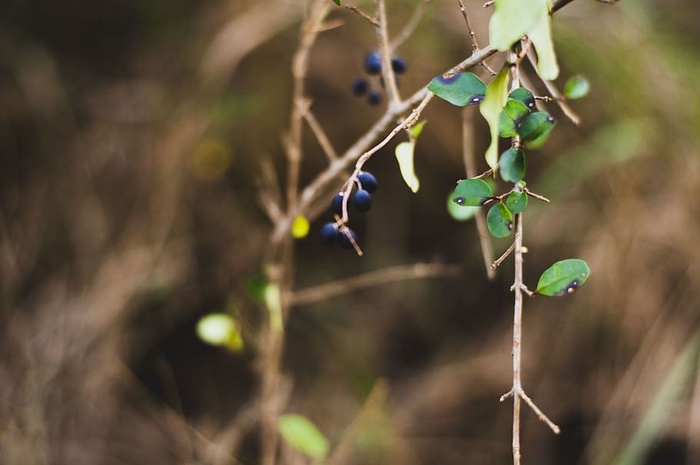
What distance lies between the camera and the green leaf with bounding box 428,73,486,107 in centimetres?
49

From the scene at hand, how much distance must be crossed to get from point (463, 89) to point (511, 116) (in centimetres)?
4

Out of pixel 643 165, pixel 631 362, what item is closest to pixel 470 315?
pixel 631 362

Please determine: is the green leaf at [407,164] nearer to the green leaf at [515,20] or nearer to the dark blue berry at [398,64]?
the green leaf at [515,20]

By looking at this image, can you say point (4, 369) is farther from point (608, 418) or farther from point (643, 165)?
point (643, 165)

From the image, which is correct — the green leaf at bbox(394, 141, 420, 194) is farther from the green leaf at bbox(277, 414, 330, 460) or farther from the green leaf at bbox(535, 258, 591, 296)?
the green leaf at bbox(277, 414, 330, 460)

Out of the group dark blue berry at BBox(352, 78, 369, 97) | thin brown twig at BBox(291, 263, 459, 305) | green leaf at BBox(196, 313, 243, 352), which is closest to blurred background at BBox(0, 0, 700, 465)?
thin brown twig at BBox(291, 263, 459, 305)

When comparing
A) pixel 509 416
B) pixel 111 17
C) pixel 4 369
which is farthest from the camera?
pixel 111 17

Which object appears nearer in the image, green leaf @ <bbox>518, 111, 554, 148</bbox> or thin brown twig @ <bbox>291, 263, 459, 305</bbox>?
green leaf @ <bbox>518, 111, 554, 148</bbox>

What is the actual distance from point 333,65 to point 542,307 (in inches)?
35.2

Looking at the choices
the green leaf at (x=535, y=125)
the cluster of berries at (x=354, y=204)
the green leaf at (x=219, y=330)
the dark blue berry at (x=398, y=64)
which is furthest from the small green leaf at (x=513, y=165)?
the green leaf at (x=219, y=330)

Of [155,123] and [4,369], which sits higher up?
[155,123]

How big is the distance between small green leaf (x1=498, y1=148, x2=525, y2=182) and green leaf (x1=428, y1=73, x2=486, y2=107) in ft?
0.17

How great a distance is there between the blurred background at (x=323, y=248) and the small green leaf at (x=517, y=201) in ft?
3.29

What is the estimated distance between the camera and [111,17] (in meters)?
1.97
